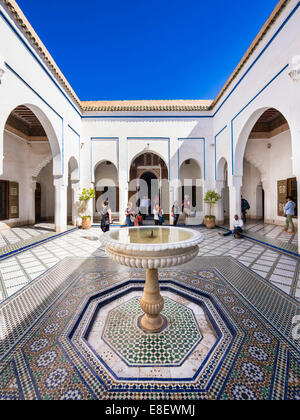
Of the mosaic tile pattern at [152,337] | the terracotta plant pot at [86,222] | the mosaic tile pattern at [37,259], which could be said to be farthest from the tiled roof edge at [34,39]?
the mosaic tile pattern at [152,337]

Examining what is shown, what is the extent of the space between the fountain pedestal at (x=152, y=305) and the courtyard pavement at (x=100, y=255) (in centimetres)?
165

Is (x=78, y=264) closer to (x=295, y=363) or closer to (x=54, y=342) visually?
(x=54, y=342)

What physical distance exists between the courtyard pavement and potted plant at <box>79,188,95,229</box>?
1.76 m

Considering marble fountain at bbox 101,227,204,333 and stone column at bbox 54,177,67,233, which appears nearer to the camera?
marble fountain at bbox 101,227,204,333

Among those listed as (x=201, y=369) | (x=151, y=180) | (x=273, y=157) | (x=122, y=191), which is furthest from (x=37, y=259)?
(x=273, y=157)

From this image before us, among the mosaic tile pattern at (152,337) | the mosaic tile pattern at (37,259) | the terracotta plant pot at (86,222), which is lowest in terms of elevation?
the mosaic tile pattern at (152,337)

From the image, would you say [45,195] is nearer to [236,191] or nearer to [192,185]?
[192,185]

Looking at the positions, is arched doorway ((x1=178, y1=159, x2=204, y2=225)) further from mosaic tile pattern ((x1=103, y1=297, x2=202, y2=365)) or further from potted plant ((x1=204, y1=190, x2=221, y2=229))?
mosaic tile pattern ((x1=103, y1=297, x2=202, y2=365))

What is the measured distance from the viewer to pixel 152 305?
166 centimetres

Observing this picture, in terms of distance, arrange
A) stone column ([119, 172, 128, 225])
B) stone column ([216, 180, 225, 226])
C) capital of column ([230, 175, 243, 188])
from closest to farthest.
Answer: capital of column ([230, 175, 243, 188]) → stone column ([216, 180, 225, 226]) → stone column ([119, 172, 128, 225])

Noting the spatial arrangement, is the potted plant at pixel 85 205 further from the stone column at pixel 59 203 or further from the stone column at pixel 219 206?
the stone column at pixel 219 206

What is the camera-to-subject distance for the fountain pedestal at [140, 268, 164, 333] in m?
1.67

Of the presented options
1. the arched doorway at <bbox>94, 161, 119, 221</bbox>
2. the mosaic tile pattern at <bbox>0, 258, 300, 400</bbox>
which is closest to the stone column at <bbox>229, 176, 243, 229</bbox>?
the mosaic tile pattern at <bbox>0, 258, 300, 400</bbox>

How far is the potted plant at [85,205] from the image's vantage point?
7016 mm
